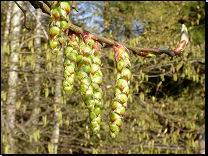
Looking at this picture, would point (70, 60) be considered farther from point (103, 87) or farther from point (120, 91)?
point (103, 87)

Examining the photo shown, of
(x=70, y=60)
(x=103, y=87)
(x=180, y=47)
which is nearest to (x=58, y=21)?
(x=70, y=60)

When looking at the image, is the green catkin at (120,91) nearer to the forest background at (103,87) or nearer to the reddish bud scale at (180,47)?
the reddish bud scale at (180,47)

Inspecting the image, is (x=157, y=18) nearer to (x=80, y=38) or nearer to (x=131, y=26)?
(x=131, y=26)

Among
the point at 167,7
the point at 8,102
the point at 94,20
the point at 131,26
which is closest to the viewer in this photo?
the point at 8,102

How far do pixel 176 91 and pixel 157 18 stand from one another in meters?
2.24

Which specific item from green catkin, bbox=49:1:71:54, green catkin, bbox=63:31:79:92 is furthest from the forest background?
green catkin, bbox=49:1:71:54

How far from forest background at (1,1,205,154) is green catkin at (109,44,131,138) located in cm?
196

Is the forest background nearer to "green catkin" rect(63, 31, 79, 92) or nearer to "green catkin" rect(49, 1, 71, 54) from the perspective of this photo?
"green catkin" rect(63, 31, 79, 92)

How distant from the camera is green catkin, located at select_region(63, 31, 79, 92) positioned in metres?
0.44

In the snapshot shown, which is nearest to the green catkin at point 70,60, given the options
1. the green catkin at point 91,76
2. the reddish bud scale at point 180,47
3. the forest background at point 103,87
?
the green catkin at point 91,76

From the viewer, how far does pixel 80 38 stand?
0.50 metres

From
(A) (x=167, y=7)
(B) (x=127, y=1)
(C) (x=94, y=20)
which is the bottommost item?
(C) (x=94, y=20)

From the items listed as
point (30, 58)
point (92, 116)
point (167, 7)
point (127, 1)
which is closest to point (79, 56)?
point (92, 116)

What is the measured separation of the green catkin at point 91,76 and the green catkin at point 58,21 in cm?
11
